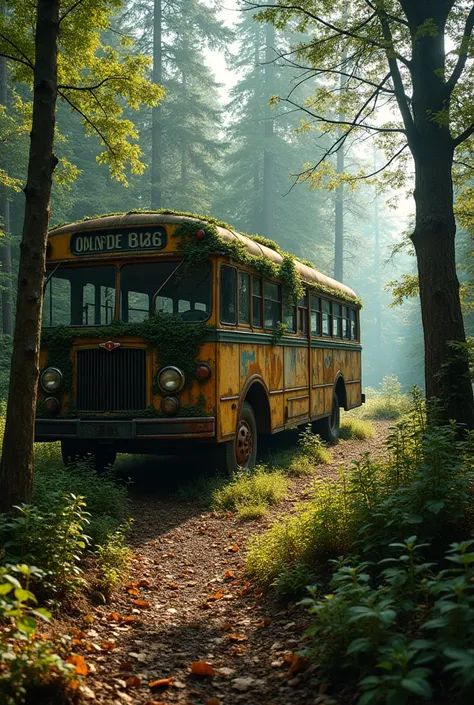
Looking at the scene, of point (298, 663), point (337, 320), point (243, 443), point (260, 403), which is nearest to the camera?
point (298, 663)

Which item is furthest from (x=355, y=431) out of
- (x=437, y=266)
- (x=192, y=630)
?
(x=192, y=630)

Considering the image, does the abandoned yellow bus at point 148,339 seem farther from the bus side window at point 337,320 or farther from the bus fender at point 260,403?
the bus side window at point 337,320

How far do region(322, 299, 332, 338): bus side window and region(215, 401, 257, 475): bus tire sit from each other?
15.2ft

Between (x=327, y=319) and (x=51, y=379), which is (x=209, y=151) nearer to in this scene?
(x=327, y=319)

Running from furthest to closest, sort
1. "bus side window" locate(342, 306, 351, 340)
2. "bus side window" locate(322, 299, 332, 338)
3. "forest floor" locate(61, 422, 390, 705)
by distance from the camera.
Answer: "bus side window" locate(342, 306, 351, 340), "bus side window" locate(322, 299, 332, 338), "forest floor" locate(61, 422, 390, 705)

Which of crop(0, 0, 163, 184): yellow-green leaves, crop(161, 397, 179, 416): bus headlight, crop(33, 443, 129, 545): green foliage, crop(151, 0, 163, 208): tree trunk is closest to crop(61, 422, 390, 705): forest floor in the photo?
crop(33, 443, 129, 545): green foliage

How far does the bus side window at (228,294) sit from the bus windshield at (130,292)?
0.24m

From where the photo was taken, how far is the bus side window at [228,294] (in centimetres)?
841

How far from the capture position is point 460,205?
1395 centimetres

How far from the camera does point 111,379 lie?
8.26 metres

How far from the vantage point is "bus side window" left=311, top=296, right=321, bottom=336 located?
12.9 meters

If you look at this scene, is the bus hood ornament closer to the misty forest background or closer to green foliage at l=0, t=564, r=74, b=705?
green foliage at l=0, t=564, r=74, b=705

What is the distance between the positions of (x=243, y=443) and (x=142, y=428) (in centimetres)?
185

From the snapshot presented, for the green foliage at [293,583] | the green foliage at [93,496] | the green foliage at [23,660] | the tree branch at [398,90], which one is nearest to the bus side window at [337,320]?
the tree branch at [398,90]
